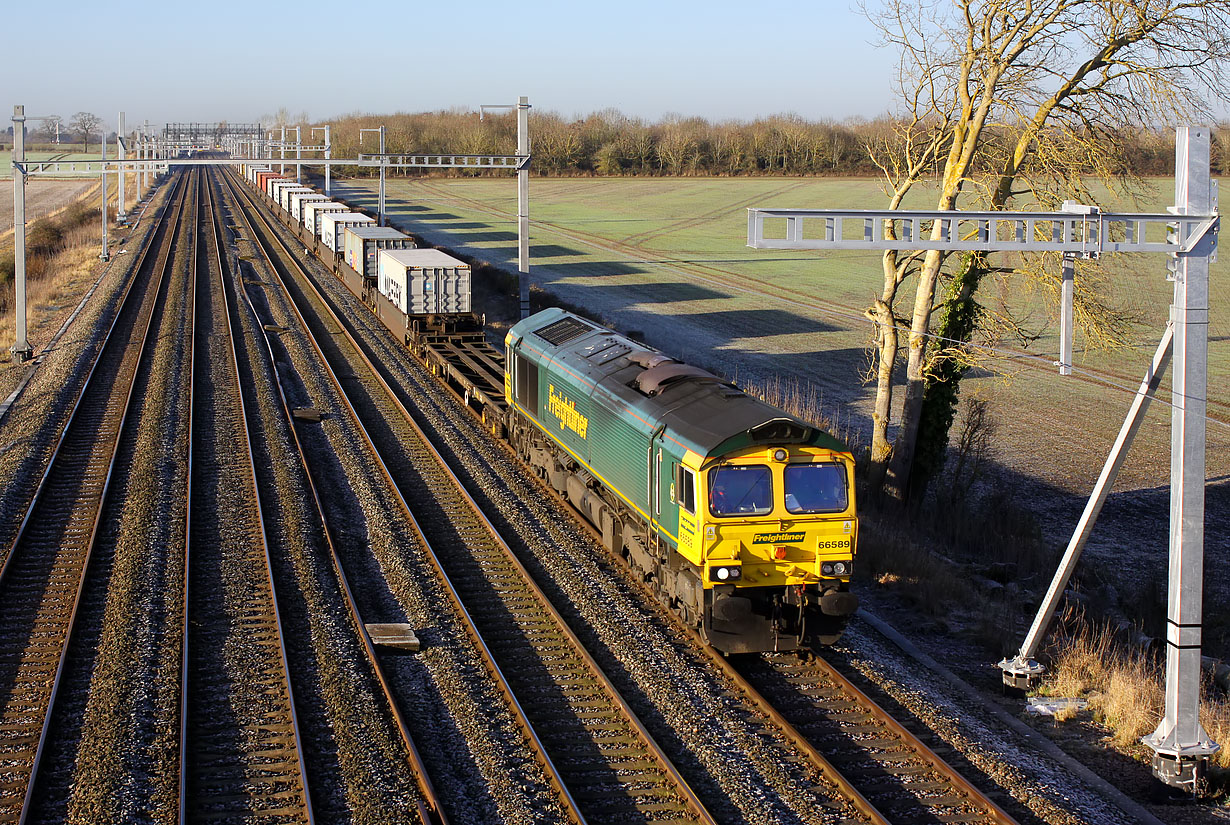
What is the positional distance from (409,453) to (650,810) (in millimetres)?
13781


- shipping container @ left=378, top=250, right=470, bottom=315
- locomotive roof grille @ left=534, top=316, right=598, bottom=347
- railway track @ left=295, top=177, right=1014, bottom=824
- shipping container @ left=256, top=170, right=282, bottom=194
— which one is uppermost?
shipping container @ left=256, top=170, right=282, bottom=194

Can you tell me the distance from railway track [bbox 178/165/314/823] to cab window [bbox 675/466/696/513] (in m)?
4.85

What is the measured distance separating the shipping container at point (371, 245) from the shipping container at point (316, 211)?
13.6 metres

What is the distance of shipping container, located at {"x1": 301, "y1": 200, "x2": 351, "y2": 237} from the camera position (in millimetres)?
54750

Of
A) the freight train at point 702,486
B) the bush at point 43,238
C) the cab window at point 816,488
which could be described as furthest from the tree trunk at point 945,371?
the bush at point 43,238

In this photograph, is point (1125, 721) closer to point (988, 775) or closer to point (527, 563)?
point (988, 775)

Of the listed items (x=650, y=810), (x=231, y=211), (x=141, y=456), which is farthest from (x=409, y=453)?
(x=231, y=211)

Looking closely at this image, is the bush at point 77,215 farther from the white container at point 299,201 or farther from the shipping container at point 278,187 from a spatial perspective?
the white container at point 299,201

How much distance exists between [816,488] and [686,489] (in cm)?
150

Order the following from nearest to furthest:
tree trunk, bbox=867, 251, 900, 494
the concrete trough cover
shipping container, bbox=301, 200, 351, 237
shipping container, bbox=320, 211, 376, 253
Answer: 1. the concrete trough cover
2. tree trunk, bbox=867, 251, 900, 494
3. shipping container, bbox=320, 211, 376, 253
4. shipping container, bbox=301, 200, 351, 237

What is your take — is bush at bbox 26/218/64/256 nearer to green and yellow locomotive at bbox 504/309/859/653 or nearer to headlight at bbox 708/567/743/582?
green and yellow locomotive at bbox 504/309/859/653

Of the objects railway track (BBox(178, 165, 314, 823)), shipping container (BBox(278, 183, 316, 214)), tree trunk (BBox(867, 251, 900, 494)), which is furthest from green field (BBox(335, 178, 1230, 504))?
railway track (BBox(178, 165, 314, 823))

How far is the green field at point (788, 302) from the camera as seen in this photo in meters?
29.4

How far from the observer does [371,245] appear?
39.3 metres
